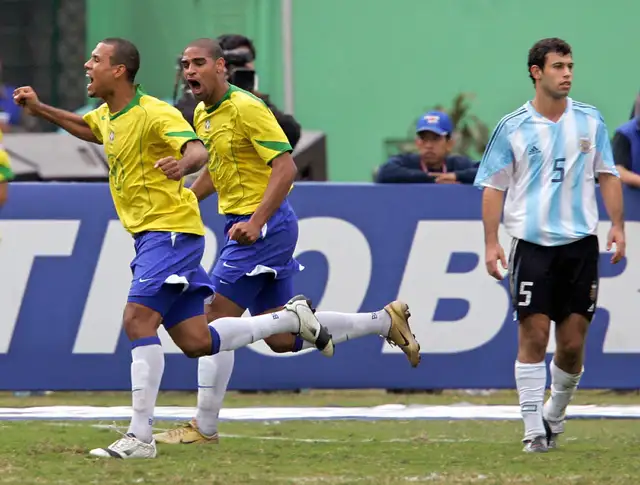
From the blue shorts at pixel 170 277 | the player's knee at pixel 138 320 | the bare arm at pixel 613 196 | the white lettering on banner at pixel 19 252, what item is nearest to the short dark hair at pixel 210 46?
the blue shorts at pixel 170 277

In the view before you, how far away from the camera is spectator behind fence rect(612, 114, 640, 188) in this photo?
1202 cm

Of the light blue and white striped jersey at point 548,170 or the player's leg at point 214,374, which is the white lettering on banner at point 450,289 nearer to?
the player's leg at point 214,374

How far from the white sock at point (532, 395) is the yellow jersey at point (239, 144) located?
167 cm

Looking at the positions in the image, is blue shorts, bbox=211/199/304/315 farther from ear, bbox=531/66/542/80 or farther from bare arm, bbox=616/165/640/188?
bare arm, bbox=616/165/640/188

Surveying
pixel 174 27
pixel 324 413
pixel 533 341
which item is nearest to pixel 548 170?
pixel 533 341

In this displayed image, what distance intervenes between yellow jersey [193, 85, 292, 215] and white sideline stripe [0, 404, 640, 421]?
83.3 inches

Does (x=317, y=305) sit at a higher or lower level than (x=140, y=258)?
lower

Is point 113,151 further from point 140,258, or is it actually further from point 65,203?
point 65,203

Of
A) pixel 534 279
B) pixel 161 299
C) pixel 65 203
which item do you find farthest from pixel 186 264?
pixel 65 203

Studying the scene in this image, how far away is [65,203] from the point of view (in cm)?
1220

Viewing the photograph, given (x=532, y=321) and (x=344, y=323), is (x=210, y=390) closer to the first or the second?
(x=344, y=323)

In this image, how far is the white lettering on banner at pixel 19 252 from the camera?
12172 millimetres

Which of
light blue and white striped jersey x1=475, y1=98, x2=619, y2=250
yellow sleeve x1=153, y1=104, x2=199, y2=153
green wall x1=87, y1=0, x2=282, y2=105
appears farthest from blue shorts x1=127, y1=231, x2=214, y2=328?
green wall x1=87, y1=0, x2=282, y2=105

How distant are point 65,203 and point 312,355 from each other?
2.05 meters
